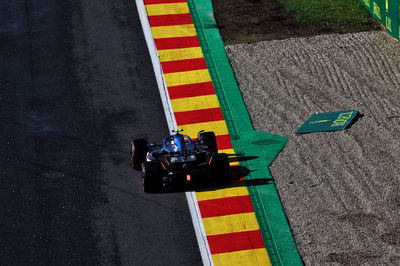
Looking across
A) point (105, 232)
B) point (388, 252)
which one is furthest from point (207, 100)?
point (388, 252)

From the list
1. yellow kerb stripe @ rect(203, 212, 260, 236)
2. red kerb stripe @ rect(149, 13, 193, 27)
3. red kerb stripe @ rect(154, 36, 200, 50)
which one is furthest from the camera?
red kerb stripe @ rect(149, 13, 193, 27)

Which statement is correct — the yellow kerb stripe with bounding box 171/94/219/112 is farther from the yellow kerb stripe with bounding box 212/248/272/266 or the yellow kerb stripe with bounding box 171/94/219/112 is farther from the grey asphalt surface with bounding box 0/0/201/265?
the yellow kerb stripe with bounding box 212/248/272/266

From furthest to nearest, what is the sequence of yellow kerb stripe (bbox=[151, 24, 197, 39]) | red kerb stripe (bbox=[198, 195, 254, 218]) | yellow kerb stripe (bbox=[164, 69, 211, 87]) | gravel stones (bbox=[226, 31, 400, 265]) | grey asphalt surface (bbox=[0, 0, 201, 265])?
yellow kerb stripe (bbox=[151, 24, 197, 39]) < yellow kerb stripe (bbox=[164, 69, 211, 87]) < red kerb stripe (bbox=[198, 195, 254, 218]) < grey asphalt surface (bbox=[0, 0, 201, 265]) < gravel stones (bbox=[226, 31, 400, 265])

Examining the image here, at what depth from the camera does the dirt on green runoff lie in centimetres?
2838

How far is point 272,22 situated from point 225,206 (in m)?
9.83

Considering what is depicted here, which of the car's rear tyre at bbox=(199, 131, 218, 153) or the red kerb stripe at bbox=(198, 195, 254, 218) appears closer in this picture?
the red kerb stripe at bbox=(198, 195, 254, 218)

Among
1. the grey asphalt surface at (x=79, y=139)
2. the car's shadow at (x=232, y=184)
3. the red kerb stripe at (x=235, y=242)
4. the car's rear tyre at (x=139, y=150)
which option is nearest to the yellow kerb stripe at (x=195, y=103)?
the grey asphalt surface at (x=79, y=139)

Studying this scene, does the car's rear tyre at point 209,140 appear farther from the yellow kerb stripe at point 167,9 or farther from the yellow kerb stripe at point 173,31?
the yellow kerb stripe at point 167,9

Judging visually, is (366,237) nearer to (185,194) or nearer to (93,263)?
(185,194)

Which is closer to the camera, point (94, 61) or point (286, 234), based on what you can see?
point (286, 234)

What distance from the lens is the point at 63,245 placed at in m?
20.0

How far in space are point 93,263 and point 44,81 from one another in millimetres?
8661

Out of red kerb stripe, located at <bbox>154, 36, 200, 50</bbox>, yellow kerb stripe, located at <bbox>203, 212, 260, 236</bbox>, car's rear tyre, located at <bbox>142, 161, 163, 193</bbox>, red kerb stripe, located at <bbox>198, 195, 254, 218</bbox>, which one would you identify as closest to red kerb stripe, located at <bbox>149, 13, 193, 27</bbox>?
red kerb stripe, located at <bbox>154, 36, 200, 50</bbox>

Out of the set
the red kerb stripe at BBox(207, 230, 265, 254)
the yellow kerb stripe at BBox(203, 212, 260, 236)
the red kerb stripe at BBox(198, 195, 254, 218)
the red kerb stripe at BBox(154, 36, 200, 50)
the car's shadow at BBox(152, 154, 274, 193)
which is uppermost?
the red kerb stripe at BBox(154, 36, 200, 50)
